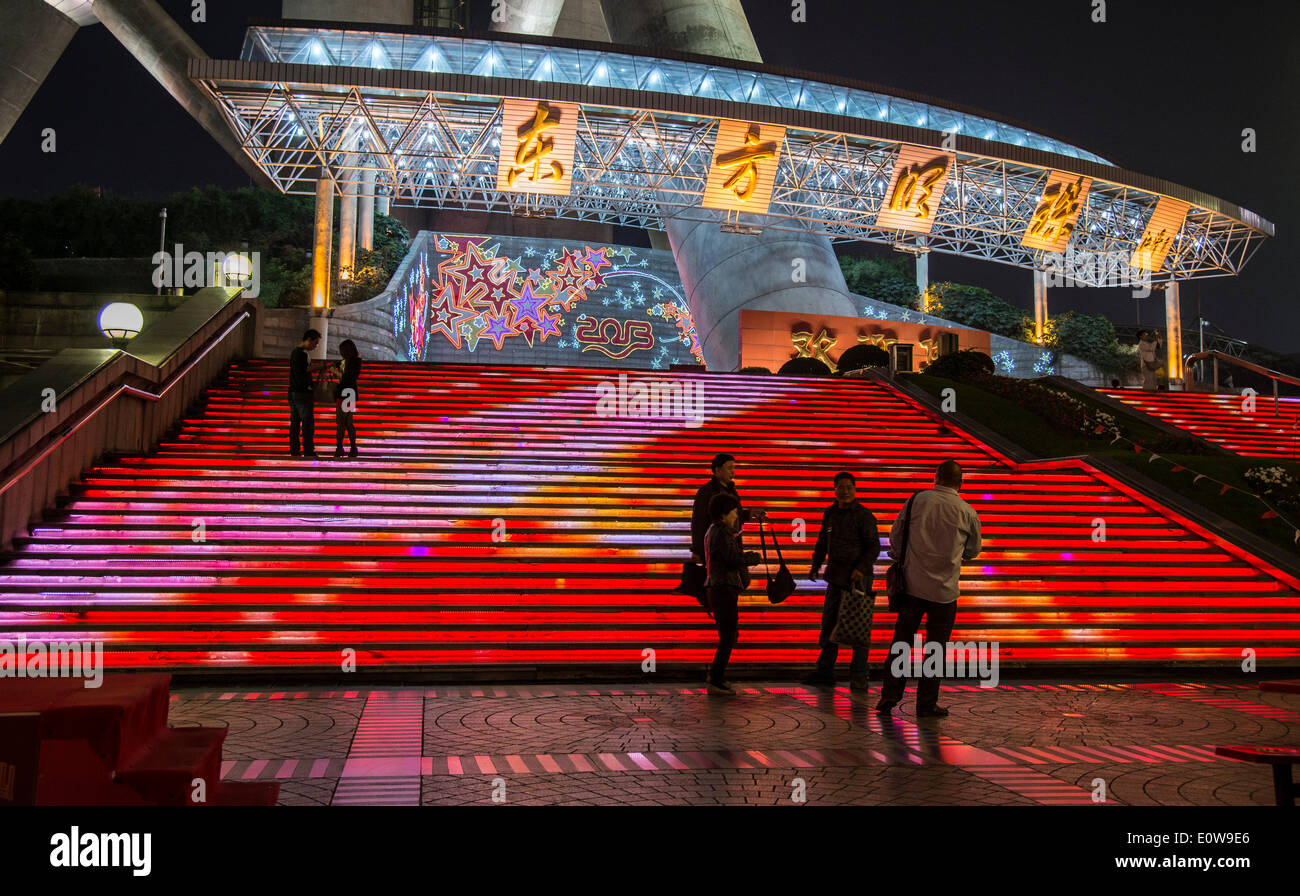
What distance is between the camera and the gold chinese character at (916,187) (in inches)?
963

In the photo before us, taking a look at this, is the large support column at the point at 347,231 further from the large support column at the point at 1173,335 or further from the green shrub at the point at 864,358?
the large support column at the point at 1173,335

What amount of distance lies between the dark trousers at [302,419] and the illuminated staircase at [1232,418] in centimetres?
1333

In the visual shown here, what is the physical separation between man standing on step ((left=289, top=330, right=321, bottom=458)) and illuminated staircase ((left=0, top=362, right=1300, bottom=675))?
1.29 feet

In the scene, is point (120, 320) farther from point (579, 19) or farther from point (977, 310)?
point (579, 19)

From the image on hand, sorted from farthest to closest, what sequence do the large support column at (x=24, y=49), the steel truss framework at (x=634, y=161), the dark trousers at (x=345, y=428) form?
the large support column at (x=24, y=49) < the steel truss framework at (x=634, y=161) < the dark trousers at (x=345, y=428)

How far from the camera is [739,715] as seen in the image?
618cm

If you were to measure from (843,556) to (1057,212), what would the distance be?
21.9 metres

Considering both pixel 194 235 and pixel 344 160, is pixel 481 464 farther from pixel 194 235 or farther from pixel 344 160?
pixel 194 235

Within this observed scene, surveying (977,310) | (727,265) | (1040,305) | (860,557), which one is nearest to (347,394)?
(860,557)

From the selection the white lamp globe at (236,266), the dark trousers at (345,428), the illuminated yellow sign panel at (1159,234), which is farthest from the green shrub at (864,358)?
the dark trousers at (345,428)

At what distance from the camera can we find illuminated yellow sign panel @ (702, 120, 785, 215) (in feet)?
74.6
